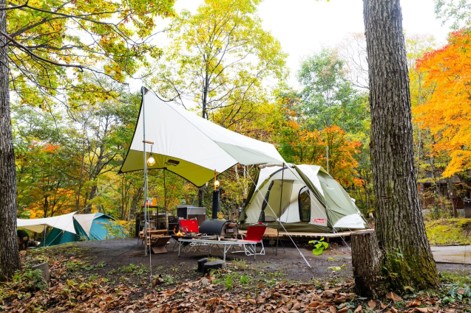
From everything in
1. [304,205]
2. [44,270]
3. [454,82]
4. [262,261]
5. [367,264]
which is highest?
[454,82]

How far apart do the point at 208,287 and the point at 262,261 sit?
2.06 m

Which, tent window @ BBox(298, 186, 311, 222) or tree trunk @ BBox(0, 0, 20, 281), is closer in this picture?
tree trunk @ BBox(0, 0, 20, 281)

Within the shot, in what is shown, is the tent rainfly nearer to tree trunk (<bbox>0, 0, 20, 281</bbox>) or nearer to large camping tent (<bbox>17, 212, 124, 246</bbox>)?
tree trunk (<bbox>0, 0, 20, 281</bbox>)

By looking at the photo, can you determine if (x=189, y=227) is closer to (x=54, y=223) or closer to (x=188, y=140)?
(x=188, y=140)

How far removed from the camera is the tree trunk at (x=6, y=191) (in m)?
5.07

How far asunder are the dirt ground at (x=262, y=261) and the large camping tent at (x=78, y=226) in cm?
339

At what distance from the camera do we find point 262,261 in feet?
19.4

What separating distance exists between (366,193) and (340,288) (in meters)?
14.1

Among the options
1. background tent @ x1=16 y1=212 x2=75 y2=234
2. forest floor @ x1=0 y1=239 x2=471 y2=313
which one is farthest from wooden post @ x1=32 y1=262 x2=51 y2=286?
background tent @ x1=16 y1=212 x2=75 y2=234

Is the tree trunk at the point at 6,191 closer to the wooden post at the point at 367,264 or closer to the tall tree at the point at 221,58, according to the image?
the wooden post at the point at 367,264

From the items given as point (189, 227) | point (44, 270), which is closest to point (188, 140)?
point (189, 227)

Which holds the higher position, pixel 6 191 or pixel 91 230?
pixel 6 191

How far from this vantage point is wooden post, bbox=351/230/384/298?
2.79 meters

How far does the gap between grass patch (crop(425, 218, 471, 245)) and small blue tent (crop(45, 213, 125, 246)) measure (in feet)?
33.6
